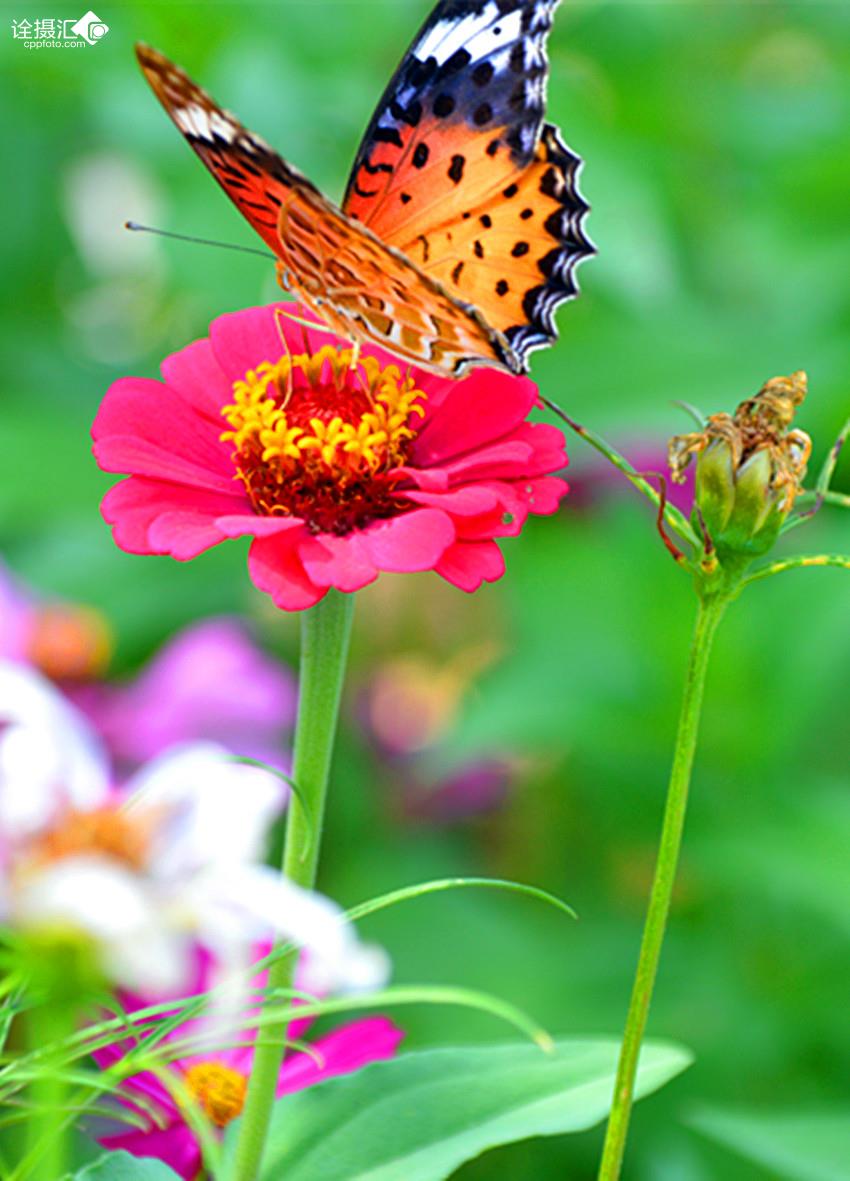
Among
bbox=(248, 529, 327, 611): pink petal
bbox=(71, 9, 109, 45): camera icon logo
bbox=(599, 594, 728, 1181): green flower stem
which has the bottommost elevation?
bbox=(599, 594, 728, 1181): green flower stem

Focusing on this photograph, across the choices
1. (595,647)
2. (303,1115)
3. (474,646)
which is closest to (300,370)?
(303,1115)

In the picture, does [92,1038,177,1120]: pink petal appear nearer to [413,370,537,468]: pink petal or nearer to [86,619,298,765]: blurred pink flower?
[413,370,537,468]: pink petal

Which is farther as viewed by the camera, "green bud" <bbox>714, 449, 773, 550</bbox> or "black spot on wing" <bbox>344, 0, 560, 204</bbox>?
Result: "black spot on wing" <bbox>344, 0, 560, 204</bbox>

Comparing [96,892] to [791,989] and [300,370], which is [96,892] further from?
[791,989]

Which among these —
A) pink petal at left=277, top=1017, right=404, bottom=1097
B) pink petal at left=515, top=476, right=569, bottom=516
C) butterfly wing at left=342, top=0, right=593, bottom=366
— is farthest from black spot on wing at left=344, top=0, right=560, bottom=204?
pink petal at left=277, top=1017, right=404, bottom=1097

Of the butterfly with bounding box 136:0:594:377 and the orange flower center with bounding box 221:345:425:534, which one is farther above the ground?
the butterfly with bounding box 136:0:594:377

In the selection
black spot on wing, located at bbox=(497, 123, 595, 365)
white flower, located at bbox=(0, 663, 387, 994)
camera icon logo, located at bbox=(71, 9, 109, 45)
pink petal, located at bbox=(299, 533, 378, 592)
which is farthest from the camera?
camera icon logo, located at bbox=(71, 9, 109, 45)

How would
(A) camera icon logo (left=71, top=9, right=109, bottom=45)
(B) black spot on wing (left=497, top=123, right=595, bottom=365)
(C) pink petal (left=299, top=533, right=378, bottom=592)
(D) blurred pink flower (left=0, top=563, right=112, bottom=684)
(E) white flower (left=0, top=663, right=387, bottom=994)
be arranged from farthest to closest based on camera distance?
(A) camera icon logo (left=71, top=9, right=109, bottom=45), (D) blurred pink flower (left=0, top=563, right=112, bottom=684), (B) black spot on wing (left=497, top=123, right=595, bottom=365), (C) pink petal (left=299, top=533, right=378, bottom=592), (E) white flower (left=0, top=663, right=387, bottom=994)
